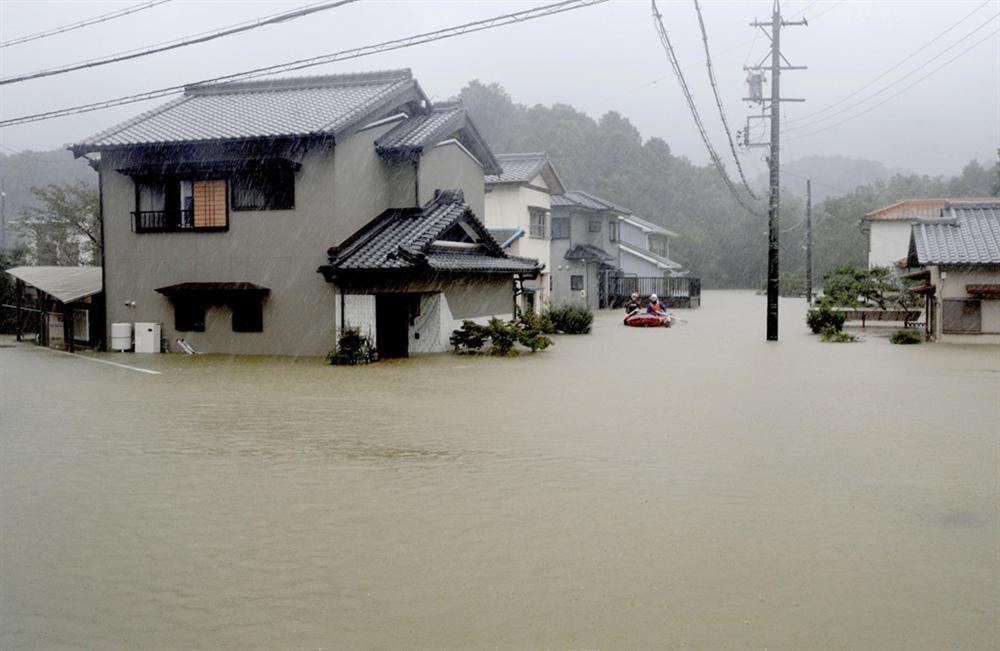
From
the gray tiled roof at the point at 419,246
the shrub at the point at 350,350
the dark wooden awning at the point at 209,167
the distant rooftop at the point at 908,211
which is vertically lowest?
the shrub at the point at 350,350

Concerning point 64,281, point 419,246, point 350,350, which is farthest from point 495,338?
point 64,281

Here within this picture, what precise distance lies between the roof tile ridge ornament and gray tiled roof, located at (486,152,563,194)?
1355 centimetres

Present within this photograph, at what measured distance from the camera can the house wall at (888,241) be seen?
170 feet

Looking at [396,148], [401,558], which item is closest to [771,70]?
[396,148]

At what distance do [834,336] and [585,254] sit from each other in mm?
23435

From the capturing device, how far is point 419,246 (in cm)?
2078

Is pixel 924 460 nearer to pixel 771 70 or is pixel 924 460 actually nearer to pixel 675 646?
pixel 675 646

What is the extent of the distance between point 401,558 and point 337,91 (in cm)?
2076

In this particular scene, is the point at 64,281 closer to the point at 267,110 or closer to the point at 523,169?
the point at 267,110

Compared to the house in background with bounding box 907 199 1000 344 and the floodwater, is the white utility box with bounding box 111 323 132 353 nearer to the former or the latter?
the floodwater

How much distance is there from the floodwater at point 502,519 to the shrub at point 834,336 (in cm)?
1082

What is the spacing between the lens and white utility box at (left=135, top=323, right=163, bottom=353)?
75.6ft

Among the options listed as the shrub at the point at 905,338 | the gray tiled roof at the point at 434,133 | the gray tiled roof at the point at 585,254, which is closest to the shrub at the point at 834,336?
the shrub at the point at 905,338

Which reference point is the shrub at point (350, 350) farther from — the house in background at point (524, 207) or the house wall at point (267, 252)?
the house in background at point (524, 207)
